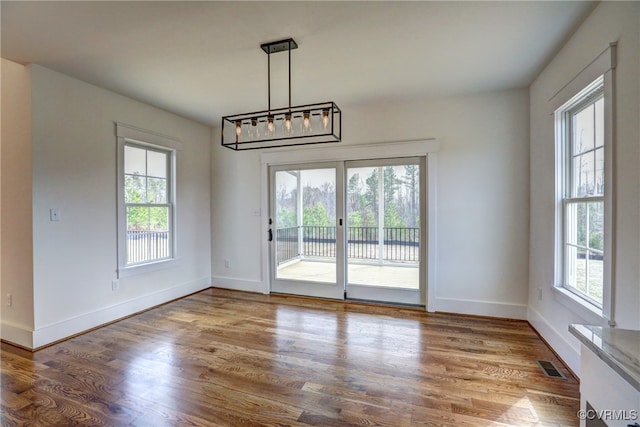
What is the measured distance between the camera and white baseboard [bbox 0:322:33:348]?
2824 mm

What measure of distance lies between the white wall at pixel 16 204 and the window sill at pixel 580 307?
4674mm

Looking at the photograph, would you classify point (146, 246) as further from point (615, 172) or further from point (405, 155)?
point (615, 172)

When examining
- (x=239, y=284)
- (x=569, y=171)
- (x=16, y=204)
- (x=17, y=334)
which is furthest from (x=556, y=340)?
(x=16, y=204)

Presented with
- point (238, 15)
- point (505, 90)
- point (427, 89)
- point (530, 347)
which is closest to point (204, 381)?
point (238, 15)

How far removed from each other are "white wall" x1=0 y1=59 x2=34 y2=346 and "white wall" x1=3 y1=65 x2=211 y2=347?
6 cm

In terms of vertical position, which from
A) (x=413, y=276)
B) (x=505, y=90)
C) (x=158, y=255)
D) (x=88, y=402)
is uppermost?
(x=505, y=90)

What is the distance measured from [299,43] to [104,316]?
140 inches

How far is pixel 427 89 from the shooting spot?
3.48m

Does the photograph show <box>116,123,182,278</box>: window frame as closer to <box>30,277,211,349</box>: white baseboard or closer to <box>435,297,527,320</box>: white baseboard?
<box>30,277,211,349</box>: white baseboard

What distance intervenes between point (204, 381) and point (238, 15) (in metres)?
2.69

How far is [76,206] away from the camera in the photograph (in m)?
3.14

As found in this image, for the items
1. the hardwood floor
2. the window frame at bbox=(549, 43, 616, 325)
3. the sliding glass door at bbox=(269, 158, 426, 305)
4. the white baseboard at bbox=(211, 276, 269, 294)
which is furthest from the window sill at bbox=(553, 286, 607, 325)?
the white baseboard at bbox=(211, 276, 269, 294)

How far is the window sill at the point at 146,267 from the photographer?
12.0ft

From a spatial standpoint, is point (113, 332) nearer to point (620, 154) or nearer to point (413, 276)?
point (413, 276)
